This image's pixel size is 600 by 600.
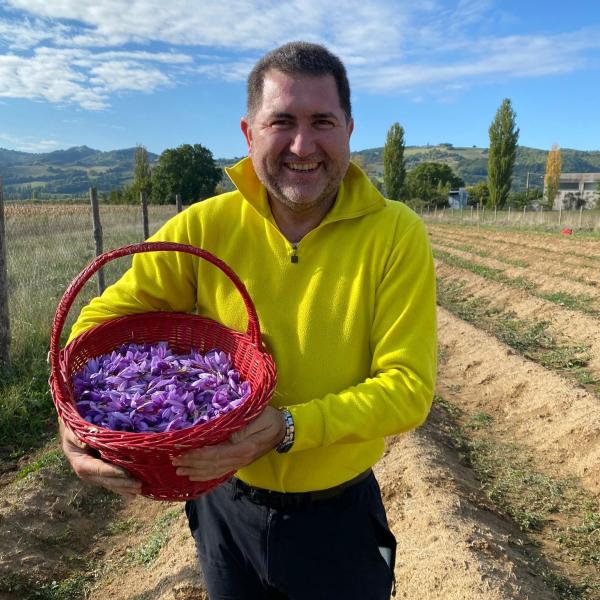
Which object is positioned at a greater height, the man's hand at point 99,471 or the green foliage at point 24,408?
the man's hand at point 99,471

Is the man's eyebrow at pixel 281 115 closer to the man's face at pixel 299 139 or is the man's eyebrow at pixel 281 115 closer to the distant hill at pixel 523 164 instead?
the man's face at pixel 299 139

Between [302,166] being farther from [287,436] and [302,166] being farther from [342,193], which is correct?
[287,436]

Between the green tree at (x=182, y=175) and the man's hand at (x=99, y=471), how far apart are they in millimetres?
43989

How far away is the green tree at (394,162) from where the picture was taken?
57.6 metres

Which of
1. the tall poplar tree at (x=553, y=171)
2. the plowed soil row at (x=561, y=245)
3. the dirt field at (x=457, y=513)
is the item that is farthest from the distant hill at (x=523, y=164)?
the dirt field at (x=457, y=513)

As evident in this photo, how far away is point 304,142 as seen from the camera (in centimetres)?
158

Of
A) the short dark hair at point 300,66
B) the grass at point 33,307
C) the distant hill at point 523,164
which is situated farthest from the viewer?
the distant hill at point 523,164

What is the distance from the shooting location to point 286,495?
5.53 feet

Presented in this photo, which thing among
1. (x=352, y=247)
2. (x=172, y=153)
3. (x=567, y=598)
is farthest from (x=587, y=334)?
(x=172, y=153)

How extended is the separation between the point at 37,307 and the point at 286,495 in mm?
5819

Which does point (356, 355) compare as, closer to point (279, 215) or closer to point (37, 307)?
point (279, 215)

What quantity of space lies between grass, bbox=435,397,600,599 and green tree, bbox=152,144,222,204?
135 feet

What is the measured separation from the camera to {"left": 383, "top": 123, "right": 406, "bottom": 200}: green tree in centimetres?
5756

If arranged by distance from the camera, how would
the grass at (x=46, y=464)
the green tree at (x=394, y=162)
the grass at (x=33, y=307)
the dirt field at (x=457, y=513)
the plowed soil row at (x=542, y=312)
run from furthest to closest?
1. the green tree at (x=394, y=162)
2. the plowed soil row at (x=542, y=312)
3. the grass at (x=33, y=307)
4. the grass at (x=46, y=464)
5. the dirt field at (x=457, y=513)
